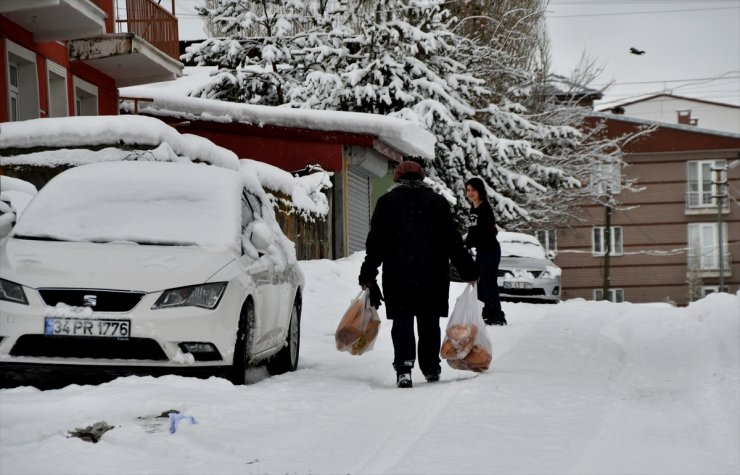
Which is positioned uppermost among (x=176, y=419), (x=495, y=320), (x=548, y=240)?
(x=176, y=419)

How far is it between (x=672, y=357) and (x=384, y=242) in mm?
3405

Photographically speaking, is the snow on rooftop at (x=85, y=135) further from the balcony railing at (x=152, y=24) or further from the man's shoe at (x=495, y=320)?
the balcony railing at (x=152, y=24)

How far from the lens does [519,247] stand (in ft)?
85.4

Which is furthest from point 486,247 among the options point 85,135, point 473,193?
point 85,135

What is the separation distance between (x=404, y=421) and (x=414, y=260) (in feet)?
7.86

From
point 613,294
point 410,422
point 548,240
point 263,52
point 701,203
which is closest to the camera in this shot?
point 410,422

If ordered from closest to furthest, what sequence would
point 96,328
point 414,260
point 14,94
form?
point 96,328 → point 414,260 → point 14,94

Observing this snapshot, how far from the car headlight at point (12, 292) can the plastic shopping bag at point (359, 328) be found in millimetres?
2782

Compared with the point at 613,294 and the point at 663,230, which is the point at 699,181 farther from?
the point at 613,294

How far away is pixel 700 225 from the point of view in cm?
6131

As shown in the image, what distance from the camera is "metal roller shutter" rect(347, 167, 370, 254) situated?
27203 mm

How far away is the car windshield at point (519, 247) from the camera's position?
2562 centimetres

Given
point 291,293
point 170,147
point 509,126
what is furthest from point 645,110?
point 291,293

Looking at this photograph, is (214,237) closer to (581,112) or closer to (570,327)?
(570,327)
